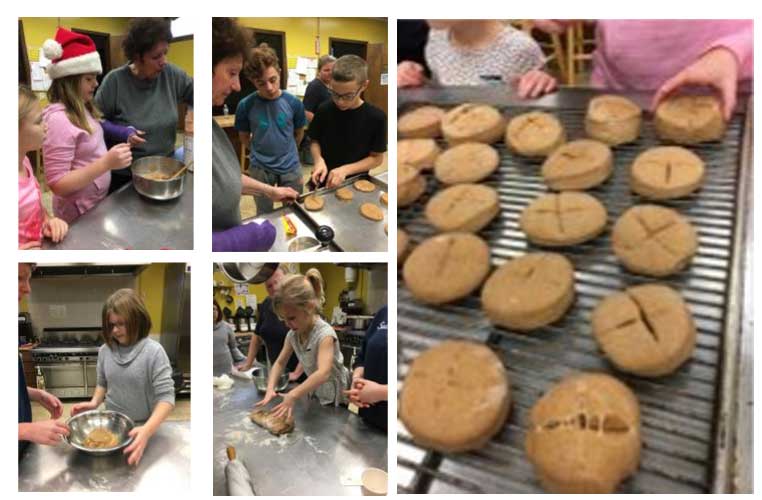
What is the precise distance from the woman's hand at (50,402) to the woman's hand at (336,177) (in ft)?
3.11

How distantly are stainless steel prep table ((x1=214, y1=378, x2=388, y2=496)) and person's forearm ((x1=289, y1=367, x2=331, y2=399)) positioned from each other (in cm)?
3

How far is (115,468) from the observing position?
6.48 feet

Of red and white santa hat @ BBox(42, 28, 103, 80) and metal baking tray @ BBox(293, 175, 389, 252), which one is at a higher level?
red and white santa hat @ BBox(42, 28, 103, 80)

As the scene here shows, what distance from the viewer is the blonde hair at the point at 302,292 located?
1948 millimetres

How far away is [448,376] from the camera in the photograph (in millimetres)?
1778

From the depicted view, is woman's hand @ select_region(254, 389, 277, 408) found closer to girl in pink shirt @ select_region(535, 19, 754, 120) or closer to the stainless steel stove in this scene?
the stainless steel stove

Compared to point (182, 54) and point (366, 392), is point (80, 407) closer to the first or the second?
point (366, 392)

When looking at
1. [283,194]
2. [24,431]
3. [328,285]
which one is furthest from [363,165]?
[24,431]

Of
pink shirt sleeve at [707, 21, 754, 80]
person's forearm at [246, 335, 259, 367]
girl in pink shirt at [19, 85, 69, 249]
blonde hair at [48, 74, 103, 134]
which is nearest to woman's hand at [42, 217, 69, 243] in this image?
girl in pink shirt at [19, 85, 69, 249]

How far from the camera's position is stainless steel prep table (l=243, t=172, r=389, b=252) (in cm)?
194

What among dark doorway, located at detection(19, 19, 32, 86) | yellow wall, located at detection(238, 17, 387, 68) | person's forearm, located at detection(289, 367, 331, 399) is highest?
yellow wall, located at detection(238, 17, 387, 68)

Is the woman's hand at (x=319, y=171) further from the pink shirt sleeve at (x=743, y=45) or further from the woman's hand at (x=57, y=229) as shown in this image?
the pink shirt sleeve at (x=743, y=45)
